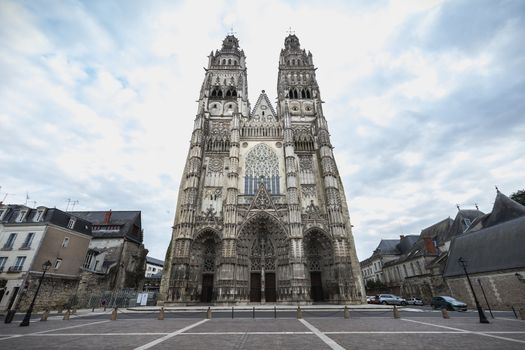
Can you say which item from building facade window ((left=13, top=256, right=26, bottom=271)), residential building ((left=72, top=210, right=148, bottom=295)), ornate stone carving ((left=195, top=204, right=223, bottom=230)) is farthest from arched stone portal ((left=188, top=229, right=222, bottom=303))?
building facade window ((left=13, top=256, right=26, bottom=271))

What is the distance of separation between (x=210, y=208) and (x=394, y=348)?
69.0 ft

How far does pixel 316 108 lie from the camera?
31.5 meters

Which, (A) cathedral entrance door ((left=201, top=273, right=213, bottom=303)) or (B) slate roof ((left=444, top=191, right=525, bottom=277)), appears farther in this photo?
(A) cathedral entrance door ((left=201, top=273, right=213, bottom=303))

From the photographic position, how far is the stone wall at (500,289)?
16609mm

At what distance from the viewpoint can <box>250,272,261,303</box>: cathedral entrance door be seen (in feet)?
73.3

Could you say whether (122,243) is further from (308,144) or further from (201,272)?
(308,144)

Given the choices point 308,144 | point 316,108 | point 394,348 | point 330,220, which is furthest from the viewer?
point 316,108

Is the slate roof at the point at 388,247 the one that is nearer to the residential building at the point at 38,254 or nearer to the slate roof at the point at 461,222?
the slate roof at the point at 461,222

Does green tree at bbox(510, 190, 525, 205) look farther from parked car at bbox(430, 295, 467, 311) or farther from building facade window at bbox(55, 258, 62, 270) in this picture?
building facade window at bbox(55, 258, 62, 270)

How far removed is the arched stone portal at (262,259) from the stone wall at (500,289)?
16.1 m

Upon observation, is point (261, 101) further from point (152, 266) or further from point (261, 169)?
point (152, 266)

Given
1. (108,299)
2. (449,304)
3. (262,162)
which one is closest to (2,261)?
(108,299)

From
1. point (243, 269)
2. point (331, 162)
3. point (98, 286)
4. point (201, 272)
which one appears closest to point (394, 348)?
point (243, 269)

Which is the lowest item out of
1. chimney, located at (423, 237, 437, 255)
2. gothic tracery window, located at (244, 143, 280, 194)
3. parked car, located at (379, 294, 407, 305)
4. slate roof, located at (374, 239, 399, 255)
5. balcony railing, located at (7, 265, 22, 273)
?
parked car, located at (379, 294, 407, 305)
